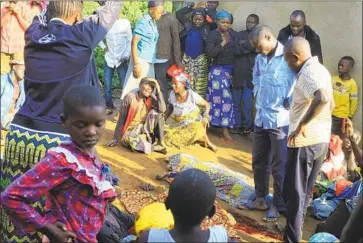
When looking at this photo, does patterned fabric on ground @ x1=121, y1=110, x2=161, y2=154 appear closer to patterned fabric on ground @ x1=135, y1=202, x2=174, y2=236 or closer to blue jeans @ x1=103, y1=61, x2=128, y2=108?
blue jeans @ x1=103, y1=61, x2=128, y2=108

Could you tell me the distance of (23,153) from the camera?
3094 mm

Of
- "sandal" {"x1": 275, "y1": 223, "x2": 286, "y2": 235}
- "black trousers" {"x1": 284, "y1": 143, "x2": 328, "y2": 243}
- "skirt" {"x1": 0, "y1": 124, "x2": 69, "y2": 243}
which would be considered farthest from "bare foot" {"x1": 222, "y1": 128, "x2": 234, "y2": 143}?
"skirt" {"x1": 0, "y1": 124, "x2": 69, "y2": 243}

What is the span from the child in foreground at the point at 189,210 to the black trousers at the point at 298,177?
2145 millimetres

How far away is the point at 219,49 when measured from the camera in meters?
7.48

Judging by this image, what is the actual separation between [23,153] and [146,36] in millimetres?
4743

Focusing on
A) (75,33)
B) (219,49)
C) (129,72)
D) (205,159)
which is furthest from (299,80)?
(129,72)

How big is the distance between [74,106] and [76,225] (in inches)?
20.2

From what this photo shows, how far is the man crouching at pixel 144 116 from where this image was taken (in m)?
6.78

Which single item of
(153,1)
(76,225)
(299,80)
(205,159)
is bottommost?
(205,159)

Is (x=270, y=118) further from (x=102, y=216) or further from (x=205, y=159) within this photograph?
(x=102, y=216)

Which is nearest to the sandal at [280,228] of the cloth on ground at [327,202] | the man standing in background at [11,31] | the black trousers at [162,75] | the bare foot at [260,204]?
the bare foot at [260,204]

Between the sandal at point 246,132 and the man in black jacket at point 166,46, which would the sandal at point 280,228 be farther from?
the man in black jacket at point 166,46

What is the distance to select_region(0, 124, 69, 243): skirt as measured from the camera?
10.0 feet

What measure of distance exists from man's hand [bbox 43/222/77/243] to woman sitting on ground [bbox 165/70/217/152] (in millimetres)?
4738
